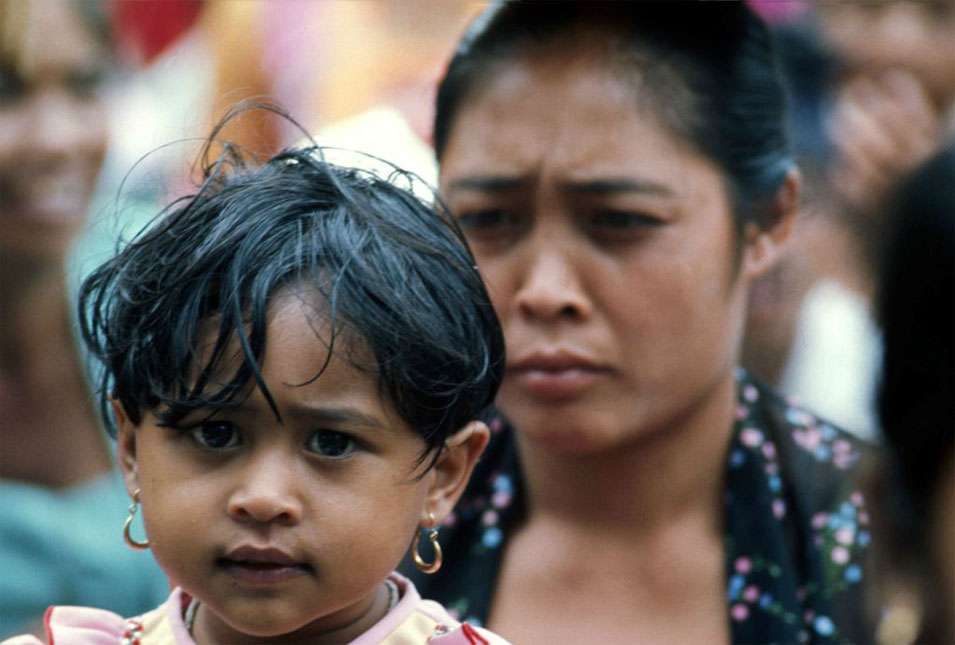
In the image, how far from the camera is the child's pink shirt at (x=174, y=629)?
6.68 feet

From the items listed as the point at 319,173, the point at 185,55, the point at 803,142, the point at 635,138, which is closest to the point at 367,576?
the point at 319,173

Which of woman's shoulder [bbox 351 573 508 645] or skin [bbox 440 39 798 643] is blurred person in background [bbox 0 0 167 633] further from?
woman's shoulder [bbox 351 573 508 645]

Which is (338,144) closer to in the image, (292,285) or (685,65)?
(685,65)

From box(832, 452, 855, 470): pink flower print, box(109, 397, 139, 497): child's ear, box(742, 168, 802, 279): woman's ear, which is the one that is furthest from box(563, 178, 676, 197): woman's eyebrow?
box(109, 397, 139, 497): child's ear

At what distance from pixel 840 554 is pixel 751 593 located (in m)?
0.19

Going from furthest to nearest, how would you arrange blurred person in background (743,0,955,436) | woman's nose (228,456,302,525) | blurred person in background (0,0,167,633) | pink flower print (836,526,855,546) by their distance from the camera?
blurred person in background (743,0,955,436)
blurred person in background (0,0,167,633)
pink flower print (836,526,855,546)
woman's nose (228,456,302,525)

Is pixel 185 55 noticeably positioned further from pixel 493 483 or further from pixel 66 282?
pixel 493 483

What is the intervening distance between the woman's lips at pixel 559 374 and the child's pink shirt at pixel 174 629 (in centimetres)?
59

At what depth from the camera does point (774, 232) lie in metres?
2.92

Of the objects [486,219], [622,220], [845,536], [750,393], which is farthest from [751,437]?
[486,219]

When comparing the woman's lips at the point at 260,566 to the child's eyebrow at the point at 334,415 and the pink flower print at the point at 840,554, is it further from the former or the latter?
the pink flower print at the point at 840,554

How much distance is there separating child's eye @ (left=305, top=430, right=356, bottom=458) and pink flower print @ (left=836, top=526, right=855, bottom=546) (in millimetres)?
1214

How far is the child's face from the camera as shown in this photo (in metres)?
1.85

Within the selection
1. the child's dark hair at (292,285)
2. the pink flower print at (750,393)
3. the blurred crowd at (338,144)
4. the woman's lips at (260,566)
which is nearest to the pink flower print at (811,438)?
the pink flower print at (750,393)
